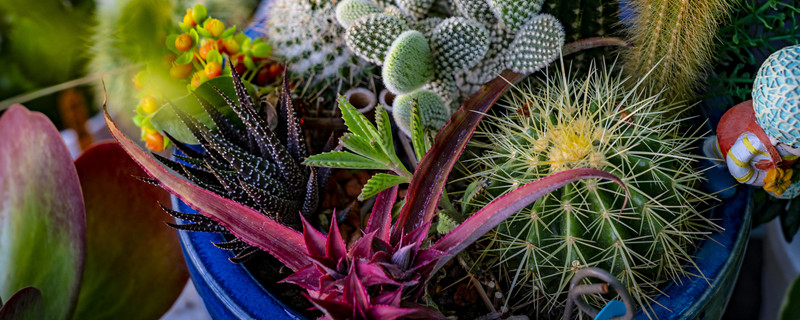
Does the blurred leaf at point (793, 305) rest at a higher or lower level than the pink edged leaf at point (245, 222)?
lower

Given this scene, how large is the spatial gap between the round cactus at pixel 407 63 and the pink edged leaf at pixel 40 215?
41 cm

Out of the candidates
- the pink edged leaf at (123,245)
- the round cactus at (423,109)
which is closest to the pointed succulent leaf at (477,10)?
the round cactus at (423,109)

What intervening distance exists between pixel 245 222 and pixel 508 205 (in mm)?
219

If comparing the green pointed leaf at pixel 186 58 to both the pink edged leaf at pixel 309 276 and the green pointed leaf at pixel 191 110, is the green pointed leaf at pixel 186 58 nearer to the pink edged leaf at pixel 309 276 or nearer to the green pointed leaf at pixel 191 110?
the green pointed leaf at pixel 191 110

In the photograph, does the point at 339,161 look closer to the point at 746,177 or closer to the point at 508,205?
the point at 508,205

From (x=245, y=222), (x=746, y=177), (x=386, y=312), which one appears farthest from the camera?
(x=746, y=177)

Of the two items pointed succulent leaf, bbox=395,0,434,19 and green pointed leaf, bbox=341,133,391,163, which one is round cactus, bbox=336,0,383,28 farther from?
green pointed leaf, bbox=341,133,391,163

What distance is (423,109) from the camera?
0.65 metres

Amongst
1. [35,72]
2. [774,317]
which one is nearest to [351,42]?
[35,72]

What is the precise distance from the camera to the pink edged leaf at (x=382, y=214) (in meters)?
0.50

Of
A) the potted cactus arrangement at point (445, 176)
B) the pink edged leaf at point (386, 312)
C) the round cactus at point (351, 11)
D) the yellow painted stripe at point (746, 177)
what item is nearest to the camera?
the pink edged leaf at point (386, 312)

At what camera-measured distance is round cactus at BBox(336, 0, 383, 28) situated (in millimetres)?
697

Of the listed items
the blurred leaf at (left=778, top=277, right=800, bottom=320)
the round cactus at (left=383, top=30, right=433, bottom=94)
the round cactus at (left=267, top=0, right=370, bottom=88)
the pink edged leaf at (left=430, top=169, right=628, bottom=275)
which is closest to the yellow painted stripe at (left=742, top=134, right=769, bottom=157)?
the blurred leaf at (left=778, top=277, right=800, bottom=320)

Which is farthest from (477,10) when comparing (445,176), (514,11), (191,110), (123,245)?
(123,245)
